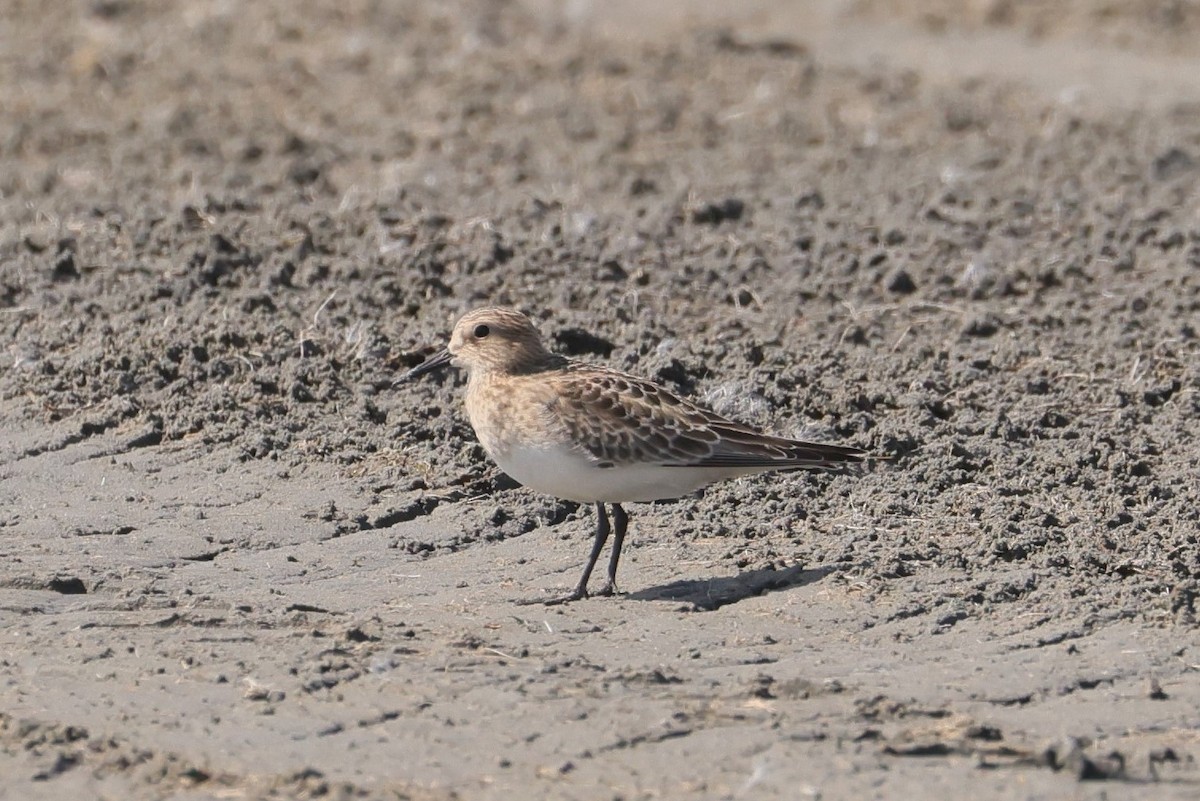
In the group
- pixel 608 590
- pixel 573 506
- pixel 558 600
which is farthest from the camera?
pixel 573 506

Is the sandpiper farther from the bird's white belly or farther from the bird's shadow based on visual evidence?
the bird's shadow

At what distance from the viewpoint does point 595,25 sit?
1912cm

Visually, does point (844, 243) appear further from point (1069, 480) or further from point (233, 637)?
point (233, 637)

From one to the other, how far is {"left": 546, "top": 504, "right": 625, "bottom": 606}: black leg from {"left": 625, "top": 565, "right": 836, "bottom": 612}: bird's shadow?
17 centimetres

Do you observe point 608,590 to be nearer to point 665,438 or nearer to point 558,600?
point 558,600

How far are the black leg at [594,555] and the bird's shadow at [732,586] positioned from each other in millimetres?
173

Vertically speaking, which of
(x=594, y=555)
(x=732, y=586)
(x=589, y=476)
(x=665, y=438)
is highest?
(x=665, y=438)

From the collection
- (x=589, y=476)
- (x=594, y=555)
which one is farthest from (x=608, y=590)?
(x=589, y=476)

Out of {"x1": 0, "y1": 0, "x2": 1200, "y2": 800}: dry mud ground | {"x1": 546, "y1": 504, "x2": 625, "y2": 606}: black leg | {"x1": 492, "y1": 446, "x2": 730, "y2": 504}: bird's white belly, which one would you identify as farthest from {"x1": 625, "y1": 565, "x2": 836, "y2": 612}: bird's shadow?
{"x1": 492, "y1": 446, "x2": 730, "y2": 504}: bird's white belly

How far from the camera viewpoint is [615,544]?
7.10 m

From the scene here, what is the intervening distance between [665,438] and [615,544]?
46 centimetres

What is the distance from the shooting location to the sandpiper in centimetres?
694

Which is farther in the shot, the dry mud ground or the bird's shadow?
the bird's shadow

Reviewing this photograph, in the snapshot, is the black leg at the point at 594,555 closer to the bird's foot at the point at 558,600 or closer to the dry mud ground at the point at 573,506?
the bird's foot at the point at 558,600
